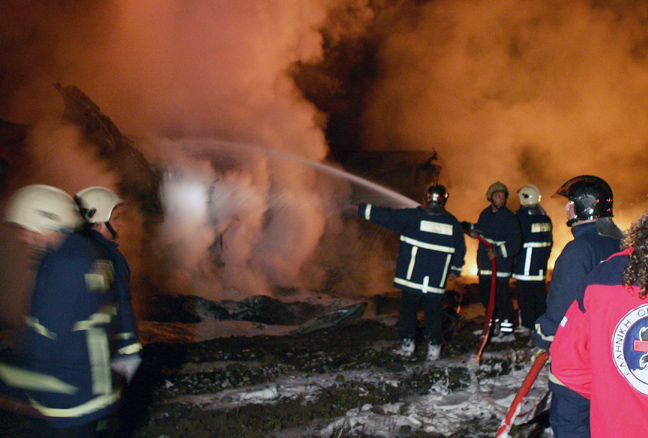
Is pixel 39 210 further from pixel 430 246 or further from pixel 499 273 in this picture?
pixel 499 273

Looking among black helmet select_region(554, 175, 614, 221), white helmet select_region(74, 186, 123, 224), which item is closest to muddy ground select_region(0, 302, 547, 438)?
white helmet select_region(74, 186, 123, 224)

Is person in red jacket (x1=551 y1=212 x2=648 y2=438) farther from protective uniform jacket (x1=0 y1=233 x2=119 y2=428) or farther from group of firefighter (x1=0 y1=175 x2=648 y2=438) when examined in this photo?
protective uniform jacket (x1=0 y1=233 x2=119 y2=428)

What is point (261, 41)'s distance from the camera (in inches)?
431

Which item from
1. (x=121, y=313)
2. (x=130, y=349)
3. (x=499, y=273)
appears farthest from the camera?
(x=499, y=273)

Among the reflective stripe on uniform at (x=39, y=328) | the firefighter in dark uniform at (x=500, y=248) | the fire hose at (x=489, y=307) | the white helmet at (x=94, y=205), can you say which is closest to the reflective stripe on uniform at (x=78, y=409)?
the reflective stripe on uniform at (x=39, y=328)

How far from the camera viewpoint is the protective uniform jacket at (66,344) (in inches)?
74.7

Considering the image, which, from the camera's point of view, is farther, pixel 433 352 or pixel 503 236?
pixel 503 236

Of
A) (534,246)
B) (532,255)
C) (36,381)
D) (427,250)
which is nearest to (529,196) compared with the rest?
(534,246)

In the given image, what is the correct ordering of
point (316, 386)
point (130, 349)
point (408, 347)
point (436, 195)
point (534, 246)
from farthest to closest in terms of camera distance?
point (534, 246) → point (408, 347) → point (436, 195) → point (316, 386) → point (130, 349)

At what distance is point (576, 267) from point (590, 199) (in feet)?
1.59

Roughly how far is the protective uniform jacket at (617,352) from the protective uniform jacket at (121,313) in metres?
2.04

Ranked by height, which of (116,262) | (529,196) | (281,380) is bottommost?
(281,380)

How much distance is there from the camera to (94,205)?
2797mm

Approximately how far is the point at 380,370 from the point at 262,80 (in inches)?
315
